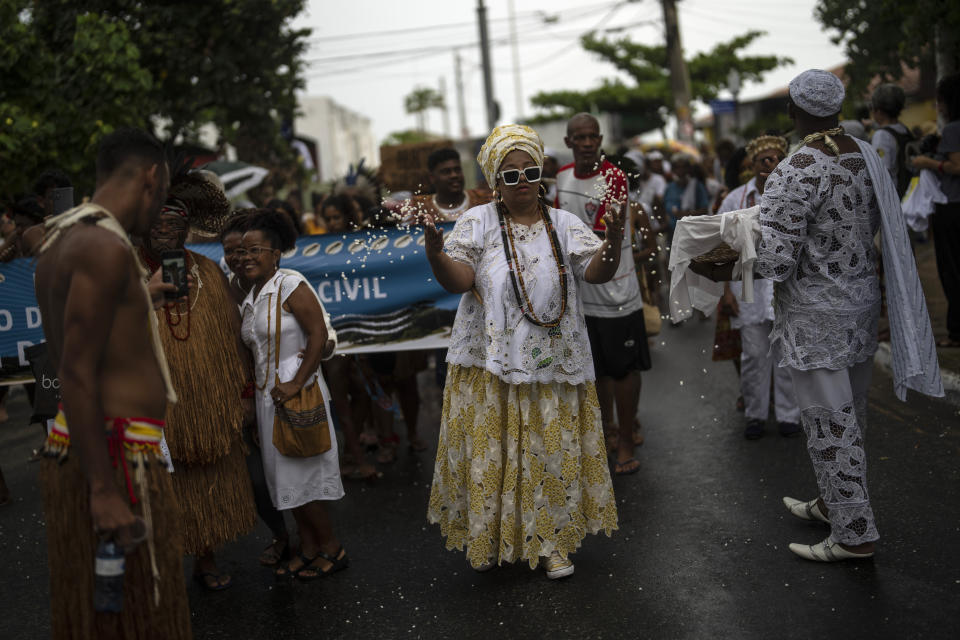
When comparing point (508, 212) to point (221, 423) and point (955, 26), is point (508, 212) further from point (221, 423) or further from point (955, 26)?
point (955, 26)

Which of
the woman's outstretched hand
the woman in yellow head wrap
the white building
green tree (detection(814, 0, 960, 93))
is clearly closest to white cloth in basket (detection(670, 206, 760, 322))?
the woman in yellow head wrap

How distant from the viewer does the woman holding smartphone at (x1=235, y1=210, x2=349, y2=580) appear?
16.6 ft

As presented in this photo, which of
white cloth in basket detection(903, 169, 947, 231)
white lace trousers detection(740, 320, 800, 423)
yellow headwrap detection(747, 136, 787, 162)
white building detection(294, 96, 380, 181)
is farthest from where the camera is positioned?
white building detection(294, 96, 380, 181)

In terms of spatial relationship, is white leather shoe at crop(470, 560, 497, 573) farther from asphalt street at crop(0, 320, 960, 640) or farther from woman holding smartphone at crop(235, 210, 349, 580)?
woman holding smartphone at crop(235, 210, 349, 580)

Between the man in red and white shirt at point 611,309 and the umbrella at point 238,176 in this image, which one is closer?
the man in red and white shirt at point 611,309

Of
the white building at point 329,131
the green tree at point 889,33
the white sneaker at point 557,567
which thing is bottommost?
the white sneaker at point 557,567

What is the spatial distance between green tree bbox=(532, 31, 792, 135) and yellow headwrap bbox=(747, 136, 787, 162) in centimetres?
3300

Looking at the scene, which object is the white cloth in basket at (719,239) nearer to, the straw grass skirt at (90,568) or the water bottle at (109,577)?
the straw grass skirt at (90,568)

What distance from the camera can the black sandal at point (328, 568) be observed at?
5195mm

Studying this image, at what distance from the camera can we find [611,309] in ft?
21.5

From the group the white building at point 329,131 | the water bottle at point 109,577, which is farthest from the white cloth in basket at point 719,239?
the white building at point 329,131

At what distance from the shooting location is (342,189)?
9.70 meters

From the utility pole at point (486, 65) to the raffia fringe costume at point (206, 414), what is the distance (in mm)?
21979

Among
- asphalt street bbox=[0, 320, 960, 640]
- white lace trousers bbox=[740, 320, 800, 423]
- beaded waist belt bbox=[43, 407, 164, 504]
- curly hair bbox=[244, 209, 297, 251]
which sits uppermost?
curly hair bbox=[244, 209, 297, 251]
